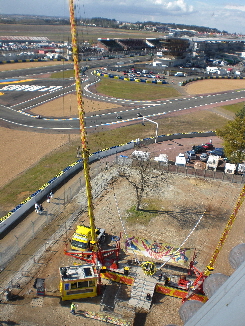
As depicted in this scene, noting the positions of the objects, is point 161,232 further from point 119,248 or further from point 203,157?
point 203,157

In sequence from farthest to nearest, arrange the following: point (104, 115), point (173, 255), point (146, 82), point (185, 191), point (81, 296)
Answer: point (146, 82) < point (104, 115) < point (185, 191) < point (173, 255) < point (81, 296)

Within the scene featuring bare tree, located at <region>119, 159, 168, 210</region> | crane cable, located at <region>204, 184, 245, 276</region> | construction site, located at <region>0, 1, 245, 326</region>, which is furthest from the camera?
bare tree, located at <region>119, 159, 168, 210</region>

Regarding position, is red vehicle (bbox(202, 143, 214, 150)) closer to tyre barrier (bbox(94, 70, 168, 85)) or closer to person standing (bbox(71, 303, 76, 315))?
person standing (bbox(71, 303, 76, 315))

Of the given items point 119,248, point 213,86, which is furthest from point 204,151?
point 213,86

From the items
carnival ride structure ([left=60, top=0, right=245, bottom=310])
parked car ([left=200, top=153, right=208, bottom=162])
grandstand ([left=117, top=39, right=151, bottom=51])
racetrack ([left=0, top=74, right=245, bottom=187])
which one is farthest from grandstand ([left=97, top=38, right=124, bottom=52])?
carnival ride structure ([left=60, top=0, right=245, bottom=310])

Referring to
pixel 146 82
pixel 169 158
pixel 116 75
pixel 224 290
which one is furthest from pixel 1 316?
pixel 116 75

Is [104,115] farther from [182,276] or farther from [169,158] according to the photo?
[182,276]

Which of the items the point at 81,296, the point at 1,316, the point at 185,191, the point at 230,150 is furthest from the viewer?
the point at 230,150
